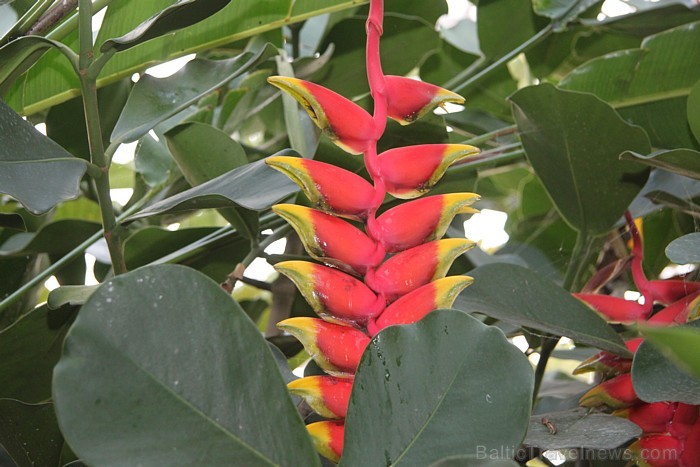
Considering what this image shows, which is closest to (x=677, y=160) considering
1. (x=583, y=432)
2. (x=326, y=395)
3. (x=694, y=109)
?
(x=694, y=109)

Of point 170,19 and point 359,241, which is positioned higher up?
point 170,19

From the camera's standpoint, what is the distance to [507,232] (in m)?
1.02

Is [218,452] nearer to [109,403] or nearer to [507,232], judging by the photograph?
[109,403]

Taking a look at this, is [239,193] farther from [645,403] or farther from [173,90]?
[645,403]

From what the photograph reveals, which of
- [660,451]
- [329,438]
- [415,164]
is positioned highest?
[415,164]

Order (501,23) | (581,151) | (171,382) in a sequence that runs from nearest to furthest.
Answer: (171,382)
(581,151)
(501,23)

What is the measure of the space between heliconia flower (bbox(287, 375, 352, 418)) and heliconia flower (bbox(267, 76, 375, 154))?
135 mm

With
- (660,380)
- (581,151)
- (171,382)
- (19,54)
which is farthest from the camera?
(581,151)

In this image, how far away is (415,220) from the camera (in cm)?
46

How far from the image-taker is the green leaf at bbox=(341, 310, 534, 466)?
0.38 metres

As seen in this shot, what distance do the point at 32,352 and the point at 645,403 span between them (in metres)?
0.46

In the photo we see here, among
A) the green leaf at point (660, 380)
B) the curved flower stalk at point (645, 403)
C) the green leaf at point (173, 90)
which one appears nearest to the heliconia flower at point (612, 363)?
the curved flower stalk at point (645, 403)

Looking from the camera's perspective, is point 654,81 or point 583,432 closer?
point 583,432

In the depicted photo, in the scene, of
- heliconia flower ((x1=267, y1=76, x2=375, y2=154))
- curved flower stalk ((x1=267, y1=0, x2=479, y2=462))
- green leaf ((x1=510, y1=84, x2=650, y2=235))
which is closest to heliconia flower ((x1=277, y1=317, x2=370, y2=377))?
curved flower stalk ((x1=267, y1=0, x2=479, y2=462))
